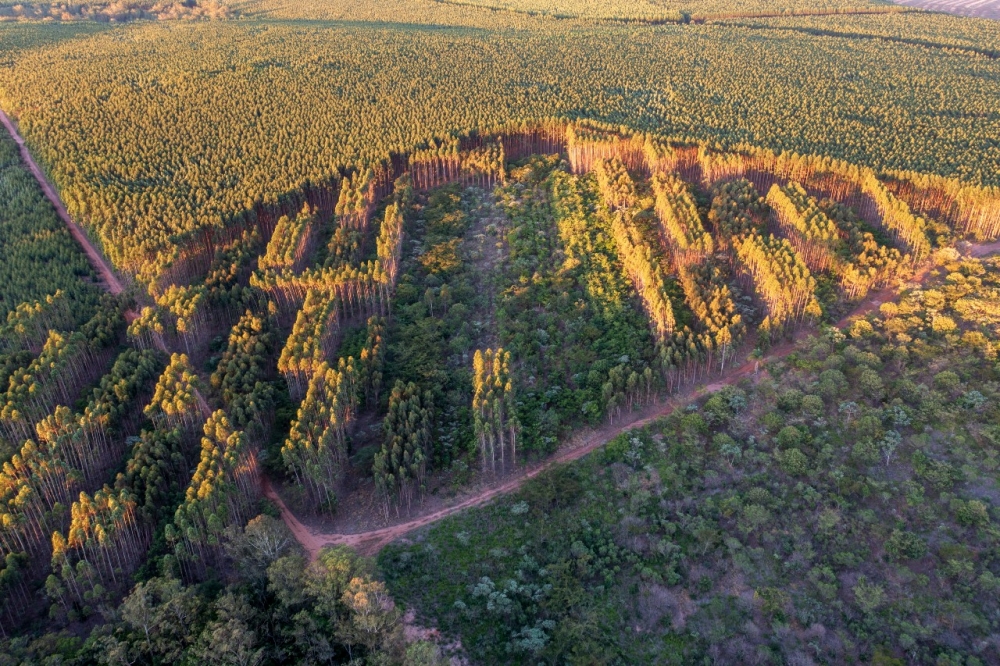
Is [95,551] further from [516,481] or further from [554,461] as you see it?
[554,461]

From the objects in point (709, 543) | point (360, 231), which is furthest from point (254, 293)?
point (709, 543)

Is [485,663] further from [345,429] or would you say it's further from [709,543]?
[345,429]

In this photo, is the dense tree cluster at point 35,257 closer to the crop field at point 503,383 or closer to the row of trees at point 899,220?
the crop field at point 503,383

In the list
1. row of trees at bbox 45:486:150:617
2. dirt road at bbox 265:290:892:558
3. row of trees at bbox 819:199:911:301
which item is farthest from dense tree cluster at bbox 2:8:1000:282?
dirt road at bbox 265:290:892:558

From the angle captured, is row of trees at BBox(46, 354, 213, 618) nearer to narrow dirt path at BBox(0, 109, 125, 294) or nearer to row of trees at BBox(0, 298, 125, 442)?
row of trees at BBox(0, 298, 125, 442)

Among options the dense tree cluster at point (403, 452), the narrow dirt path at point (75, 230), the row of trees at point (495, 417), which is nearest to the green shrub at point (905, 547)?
the row of trees at point (495, 417)

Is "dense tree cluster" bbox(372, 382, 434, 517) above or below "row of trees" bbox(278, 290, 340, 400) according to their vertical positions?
below
